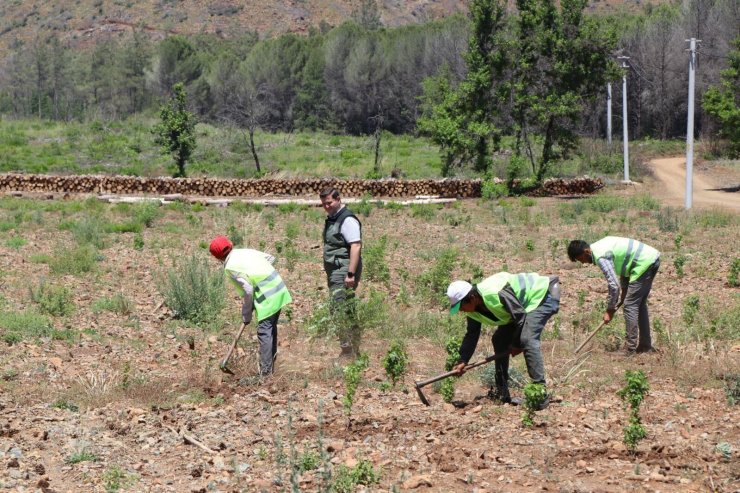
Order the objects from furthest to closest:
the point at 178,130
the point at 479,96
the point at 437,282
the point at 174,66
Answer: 1. the point at 174,66
2. the point at 178,130
3. the point at 479,96
4. the point at 437,282

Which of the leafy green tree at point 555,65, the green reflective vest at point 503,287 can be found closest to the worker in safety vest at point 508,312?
the green reflective vest at point 503,287

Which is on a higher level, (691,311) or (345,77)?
(345,77)

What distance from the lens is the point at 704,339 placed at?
31.4 feet

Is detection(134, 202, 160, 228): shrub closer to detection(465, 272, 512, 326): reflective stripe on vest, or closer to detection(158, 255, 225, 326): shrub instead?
detection(158, 255, 225, 326): shrub

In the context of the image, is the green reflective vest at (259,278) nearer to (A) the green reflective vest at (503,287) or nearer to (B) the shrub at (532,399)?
(A) the green reflective vest at (503,287)

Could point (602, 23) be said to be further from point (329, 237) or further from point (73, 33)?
point (73, 33)

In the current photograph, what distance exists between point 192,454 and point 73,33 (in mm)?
91098

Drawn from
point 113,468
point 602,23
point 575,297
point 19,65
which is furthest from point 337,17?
point 113,468

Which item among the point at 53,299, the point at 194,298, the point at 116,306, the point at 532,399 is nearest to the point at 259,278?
the point at 532,399

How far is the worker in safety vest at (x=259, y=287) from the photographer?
317 inches

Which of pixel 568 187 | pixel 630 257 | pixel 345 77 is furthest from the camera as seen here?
pixel 345 77

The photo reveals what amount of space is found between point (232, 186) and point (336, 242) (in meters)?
19.9

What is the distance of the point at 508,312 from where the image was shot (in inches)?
289

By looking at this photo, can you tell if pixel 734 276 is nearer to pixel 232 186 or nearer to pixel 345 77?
pixel 232 186
